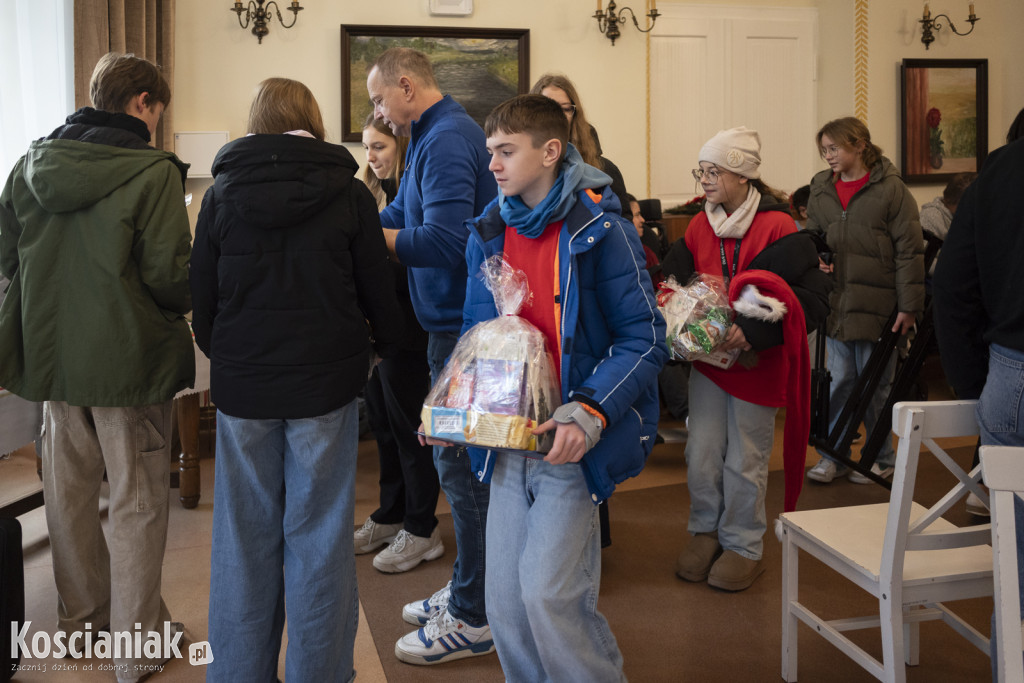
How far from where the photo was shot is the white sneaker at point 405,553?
3.11m

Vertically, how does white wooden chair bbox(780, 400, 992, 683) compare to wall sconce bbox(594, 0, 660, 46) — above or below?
below

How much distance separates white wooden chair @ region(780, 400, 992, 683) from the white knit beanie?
1.13m

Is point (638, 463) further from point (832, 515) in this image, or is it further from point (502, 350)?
point (832, 515)

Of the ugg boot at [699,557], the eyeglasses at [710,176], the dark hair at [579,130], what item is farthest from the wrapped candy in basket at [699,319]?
the ugg boot at [699,557]

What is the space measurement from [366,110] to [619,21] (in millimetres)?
1845

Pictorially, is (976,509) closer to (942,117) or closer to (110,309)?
(110,309)

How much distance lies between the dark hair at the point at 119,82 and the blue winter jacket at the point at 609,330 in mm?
1339

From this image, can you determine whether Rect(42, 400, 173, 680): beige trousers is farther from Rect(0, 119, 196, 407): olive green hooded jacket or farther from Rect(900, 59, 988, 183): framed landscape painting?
Rect(900, 59, 988, 183): framed landscape painting

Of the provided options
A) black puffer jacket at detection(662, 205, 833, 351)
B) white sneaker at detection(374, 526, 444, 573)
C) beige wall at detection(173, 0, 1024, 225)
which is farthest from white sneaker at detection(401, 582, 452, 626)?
beige wall at detection(173, 0, 1024, 225)

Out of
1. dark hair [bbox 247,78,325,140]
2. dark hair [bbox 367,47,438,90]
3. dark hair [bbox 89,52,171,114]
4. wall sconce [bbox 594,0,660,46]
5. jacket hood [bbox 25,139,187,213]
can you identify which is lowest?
jacket hood [bbox 25,139,187,213]

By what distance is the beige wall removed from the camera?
5.23 m

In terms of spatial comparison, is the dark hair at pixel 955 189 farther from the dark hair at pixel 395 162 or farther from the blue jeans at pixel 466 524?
the blue jeans at pixel 466 524

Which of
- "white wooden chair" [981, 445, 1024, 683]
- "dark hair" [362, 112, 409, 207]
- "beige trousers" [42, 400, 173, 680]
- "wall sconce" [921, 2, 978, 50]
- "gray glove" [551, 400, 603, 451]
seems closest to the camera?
"white wooden chair" [981, 445, 1024, 683]

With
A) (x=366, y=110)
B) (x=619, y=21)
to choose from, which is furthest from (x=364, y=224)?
(x=619, y=21)
